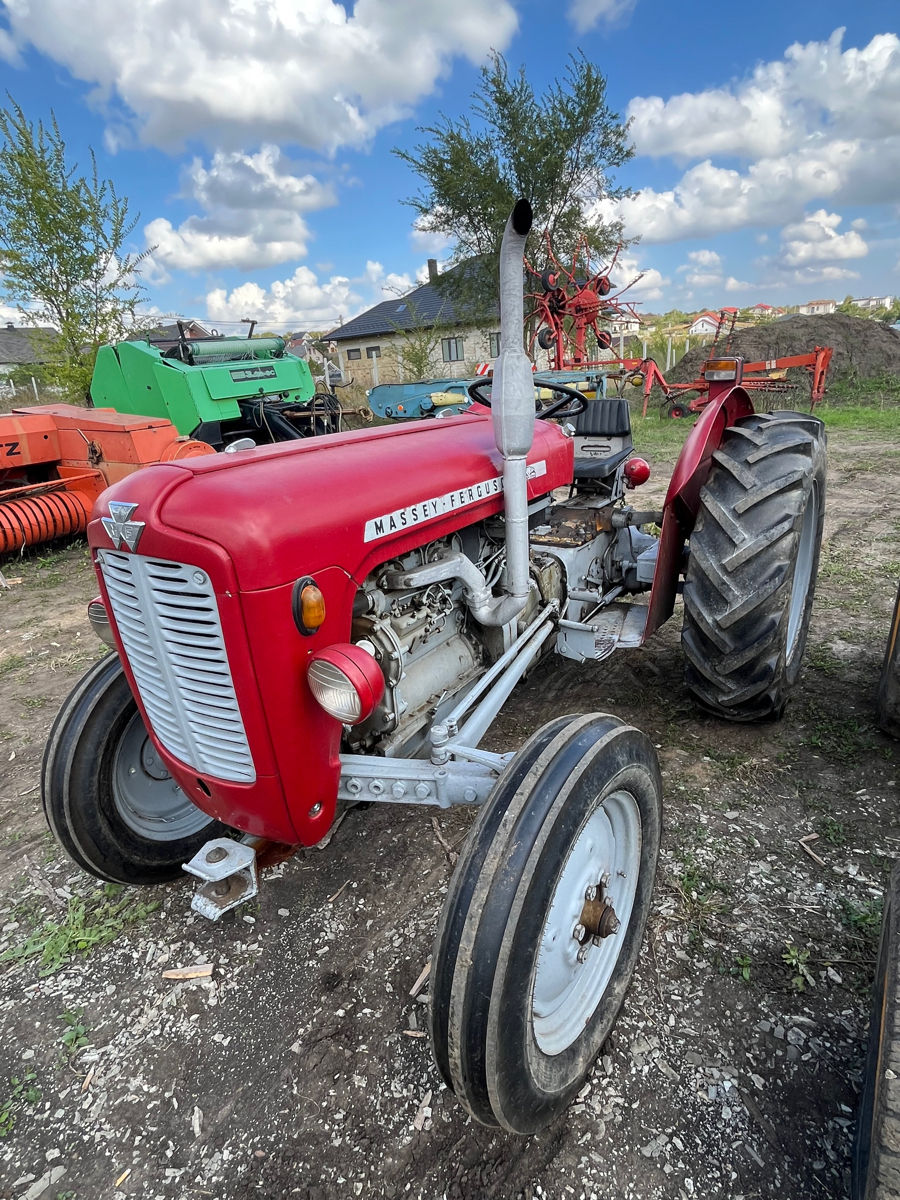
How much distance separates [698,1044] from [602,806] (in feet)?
A: 2.11

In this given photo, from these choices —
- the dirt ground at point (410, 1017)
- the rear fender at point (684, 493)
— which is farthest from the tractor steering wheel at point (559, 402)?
the dirt ground at point (410, 1017)

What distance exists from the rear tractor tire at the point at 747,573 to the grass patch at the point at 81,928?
223cm

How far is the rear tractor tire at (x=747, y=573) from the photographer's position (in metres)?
2.55

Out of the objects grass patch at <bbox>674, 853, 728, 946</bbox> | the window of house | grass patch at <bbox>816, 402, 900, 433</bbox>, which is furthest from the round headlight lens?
the window of house

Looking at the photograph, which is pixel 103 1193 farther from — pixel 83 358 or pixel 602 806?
pixel 83 358

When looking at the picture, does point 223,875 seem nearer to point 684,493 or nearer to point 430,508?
point 430,508

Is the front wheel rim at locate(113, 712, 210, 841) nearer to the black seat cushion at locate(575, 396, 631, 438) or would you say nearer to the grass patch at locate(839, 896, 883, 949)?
the grass patch at locate(839, 896, 883, 949)

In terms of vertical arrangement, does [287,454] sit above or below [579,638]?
above

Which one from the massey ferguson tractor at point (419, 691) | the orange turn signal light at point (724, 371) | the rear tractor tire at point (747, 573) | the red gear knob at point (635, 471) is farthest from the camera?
the red gear knob at point (635, 471)

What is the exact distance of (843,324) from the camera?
15.0 m

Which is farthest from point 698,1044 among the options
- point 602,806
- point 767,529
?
point 767,529

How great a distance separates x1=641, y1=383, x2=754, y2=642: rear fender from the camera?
9.25ft

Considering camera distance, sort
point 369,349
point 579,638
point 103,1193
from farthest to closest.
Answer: point 369,349 < point 579,638 < point 103,1193

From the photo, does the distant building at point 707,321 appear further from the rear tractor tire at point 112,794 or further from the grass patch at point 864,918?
the rear tractor tire at point 112,794
